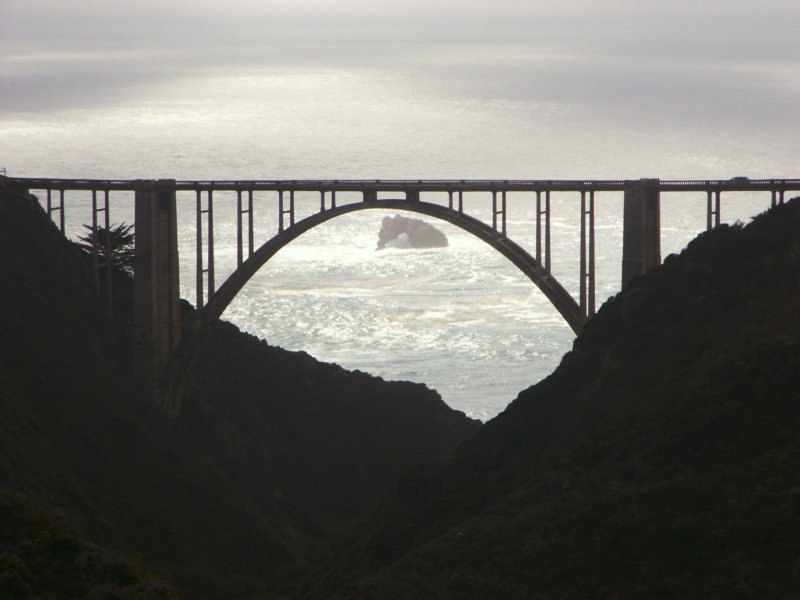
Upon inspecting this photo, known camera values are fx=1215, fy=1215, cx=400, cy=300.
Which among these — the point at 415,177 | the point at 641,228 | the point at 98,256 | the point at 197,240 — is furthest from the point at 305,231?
the point at 415,177

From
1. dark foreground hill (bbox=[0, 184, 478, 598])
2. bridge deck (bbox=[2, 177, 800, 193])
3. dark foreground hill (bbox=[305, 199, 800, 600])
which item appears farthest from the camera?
bridge deck (bbox=[2, 177, 800, 193])

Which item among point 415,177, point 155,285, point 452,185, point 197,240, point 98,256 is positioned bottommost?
point 155,285

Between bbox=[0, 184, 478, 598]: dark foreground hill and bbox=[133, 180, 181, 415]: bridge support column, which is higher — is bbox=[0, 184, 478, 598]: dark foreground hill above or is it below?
below

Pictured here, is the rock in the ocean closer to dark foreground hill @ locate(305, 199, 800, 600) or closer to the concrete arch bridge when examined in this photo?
the concrete arch bridge

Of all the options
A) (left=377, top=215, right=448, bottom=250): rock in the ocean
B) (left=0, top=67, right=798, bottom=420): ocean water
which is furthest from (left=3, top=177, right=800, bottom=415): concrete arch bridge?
(left=377, top=215, right=448, bottom=250): rock in the ocean

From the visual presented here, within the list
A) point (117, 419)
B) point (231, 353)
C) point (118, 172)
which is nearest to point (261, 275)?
point (118, 172)

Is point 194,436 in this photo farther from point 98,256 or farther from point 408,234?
point 408,234
